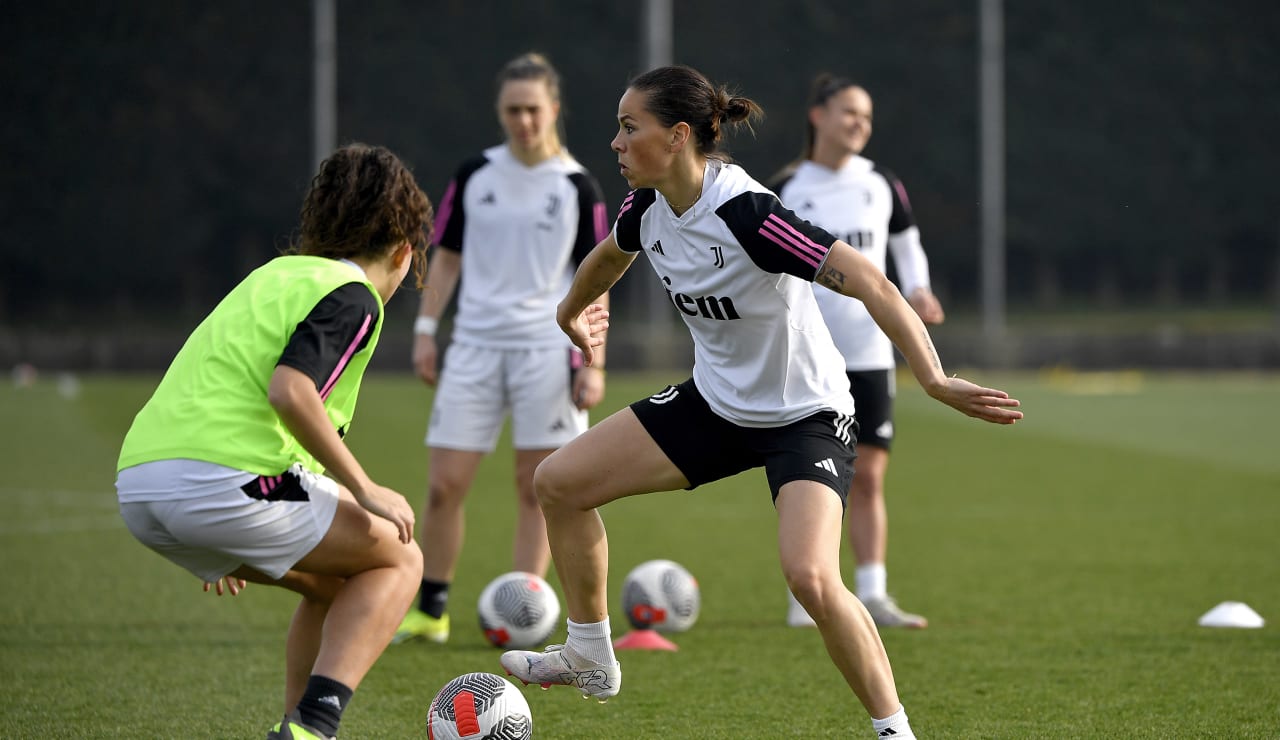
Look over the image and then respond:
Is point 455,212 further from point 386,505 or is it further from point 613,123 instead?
point 613,123

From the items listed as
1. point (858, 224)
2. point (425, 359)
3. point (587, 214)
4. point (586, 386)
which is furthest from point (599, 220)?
point (858, 224)

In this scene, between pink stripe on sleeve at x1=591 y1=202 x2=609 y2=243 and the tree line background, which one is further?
the tree line background

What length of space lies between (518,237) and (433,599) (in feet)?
5.02

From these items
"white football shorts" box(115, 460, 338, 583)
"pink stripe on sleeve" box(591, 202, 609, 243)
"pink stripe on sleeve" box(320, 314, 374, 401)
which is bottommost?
"white football shorts" box(115, 460, 338, 583)

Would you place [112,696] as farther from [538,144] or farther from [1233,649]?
[1233,649]

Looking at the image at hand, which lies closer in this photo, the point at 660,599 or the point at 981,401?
the point at 981,401

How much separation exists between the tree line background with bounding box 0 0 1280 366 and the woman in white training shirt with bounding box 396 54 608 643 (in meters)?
24.5

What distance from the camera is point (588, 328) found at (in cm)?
484

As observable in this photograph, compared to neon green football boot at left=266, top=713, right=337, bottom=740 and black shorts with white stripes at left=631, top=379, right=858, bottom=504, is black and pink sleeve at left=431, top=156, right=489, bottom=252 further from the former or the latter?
neon green football boot at left=266, top=713, right=337, bottom=740

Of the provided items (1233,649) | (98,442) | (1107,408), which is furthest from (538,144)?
(1107,408)

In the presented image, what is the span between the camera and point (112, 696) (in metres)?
5.18

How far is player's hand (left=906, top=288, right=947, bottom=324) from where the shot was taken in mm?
6355

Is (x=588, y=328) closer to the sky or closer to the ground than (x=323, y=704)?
closer to the sky

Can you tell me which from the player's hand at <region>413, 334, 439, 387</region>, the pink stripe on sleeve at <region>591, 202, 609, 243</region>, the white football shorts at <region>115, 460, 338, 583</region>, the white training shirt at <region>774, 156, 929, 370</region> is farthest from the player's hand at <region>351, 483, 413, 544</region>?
the white training shirt at <region>774, 156, 929, 370</region>
